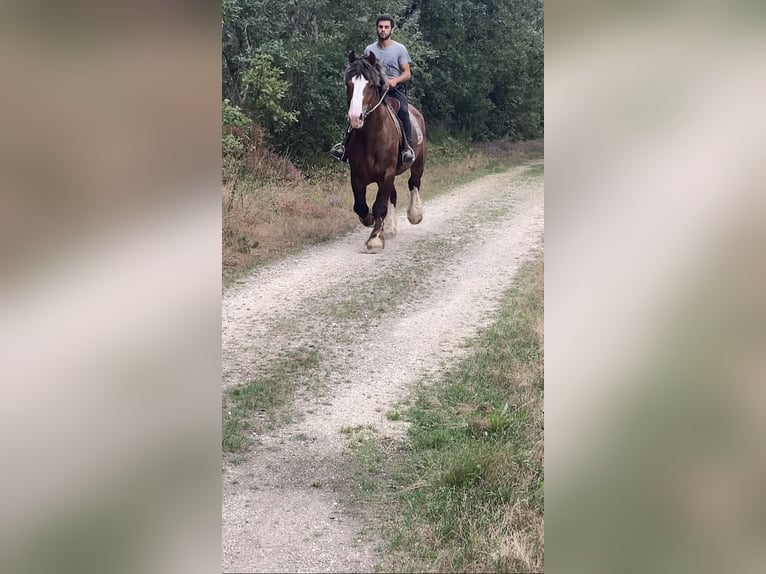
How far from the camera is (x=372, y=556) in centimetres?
308

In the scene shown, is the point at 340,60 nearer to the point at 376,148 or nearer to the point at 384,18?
the point at 384,18

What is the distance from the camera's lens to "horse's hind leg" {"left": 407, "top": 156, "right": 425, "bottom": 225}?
3.57m

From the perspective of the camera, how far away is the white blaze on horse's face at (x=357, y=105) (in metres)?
3.44

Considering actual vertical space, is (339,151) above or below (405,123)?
below

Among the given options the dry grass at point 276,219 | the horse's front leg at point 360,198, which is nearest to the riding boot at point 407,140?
the horse's front leg at point 360,198

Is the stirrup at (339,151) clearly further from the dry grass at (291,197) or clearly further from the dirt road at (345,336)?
the dirt road at (345,336)
